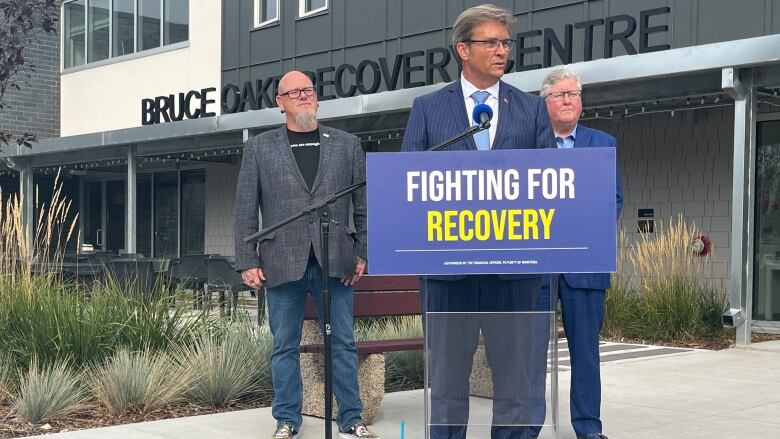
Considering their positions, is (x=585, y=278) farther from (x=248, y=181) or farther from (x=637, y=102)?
(x=637, y=102)

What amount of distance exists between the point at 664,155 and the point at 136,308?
872 cm

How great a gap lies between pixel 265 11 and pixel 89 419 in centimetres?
1464

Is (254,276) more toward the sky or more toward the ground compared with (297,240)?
more toward the ground

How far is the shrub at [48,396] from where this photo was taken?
19.6 ft

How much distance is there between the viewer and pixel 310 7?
1873 centimetres

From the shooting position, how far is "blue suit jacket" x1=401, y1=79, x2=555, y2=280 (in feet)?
13.6

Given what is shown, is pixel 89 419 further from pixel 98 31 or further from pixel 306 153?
pixel 98 31

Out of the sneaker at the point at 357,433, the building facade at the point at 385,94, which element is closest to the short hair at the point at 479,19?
the sneaker at the point at 357,433

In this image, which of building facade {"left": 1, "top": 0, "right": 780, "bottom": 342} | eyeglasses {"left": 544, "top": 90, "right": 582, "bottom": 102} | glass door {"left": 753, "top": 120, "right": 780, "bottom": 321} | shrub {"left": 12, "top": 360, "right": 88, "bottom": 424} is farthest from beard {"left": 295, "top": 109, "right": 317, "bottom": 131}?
glass door {"left": 753, "top": 120, "right": 780, "bottom": 321}

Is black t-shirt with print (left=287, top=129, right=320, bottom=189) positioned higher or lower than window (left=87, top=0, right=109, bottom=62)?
lower

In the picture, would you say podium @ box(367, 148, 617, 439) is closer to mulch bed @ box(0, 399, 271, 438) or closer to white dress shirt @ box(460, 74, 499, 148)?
white dress shirt @ box(460, 74, 499, 148)

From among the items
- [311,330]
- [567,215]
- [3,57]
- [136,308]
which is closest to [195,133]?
[3,57]

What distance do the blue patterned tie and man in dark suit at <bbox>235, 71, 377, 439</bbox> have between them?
1185mm

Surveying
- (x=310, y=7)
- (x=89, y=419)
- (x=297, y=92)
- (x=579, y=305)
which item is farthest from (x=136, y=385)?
(x=310, y=7)
